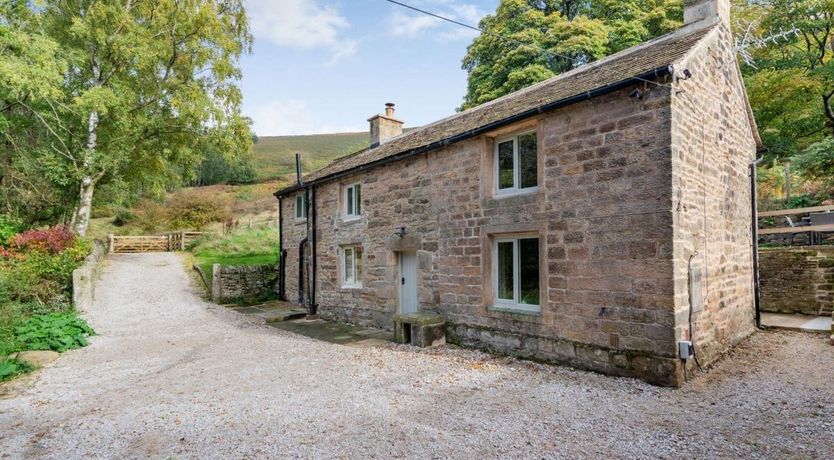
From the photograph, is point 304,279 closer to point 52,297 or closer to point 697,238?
point 52,297

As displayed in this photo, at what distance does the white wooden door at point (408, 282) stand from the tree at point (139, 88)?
526 inches

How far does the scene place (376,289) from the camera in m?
11.5

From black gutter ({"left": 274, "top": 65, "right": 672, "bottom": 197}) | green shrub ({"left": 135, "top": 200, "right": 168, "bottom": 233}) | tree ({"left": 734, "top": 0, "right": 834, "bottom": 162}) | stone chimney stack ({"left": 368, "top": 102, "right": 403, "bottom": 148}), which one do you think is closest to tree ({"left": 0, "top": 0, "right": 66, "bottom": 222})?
green shrub ({"left": 135, "top": 200, "right": 168, "bottom": 233})

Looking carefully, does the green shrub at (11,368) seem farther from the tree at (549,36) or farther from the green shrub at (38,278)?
the tree at (549,36)

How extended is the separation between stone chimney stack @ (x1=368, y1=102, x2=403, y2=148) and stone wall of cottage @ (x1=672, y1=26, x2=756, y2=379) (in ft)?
33.6

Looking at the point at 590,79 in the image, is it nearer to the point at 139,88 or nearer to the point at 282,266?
the point at 282,266

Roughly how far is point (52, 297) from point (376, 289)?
1019 cm

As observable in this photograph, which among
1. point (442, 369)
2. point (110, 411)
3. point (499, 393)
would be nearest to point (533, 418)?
point (499, 393)

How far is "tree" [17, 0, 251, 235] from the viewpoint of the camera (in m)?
17.3

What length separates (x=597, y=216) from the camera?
6746 mm

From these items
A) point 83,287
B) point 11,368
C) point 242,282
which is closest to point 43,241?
point 83,287

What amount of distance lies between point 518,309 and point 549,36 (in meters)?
17.9

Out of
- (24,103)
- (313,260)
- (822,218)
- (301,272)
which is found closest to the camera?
(822,218)

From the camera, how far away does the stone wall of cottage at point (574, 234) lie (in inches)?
242
